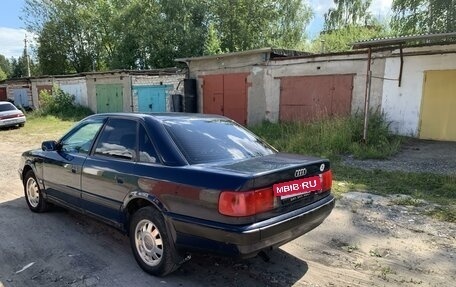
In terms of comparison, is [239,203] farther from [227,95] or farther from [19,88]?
[19,88]

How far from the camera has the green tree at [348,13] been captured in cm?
3325

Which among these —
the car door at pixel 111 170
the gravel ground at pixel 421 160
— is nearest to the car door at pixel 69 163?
the car door at pixel 111 170

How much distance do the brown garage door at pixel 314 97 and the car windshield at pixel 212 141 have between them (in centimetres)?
806

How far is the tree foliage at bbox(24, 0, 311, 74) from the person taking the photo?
27.0 m

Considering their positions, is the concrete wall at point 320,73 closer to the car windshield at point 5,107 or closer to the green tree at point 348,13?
the car windshield at point 5,107

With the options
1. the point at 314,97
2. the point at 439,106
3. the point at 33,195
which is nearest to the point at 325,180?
the point at 33,195

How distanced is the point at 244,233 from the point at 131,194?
1278 millimetres

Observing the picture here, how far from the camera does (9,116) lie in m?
18.1

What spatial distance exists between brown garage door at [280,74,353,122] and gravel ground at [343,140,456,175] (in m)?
2.57

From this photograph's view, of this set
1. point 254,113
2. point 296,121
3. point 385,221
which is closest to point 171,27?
point 254,113

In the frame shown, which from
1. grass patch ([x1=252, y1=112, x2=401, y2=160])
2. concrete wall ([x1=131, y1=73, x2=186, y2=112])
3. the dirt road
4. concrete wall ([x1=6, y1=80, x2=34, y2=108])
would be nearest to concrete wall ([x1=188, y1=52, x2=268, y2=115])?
grass patch ([x1=252, y1=112, x2=401, y2=160])

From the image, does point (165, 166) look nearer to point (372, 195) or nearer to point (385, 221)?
point (385, 221)

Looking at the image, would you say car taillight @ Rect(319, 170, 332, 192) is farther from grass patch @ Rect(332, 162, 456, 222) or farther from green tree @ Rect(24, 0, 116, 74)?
green tree @ Rect(24, 0, 116, 74)

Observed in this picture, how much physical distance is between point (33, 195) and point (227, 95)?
411 inches
